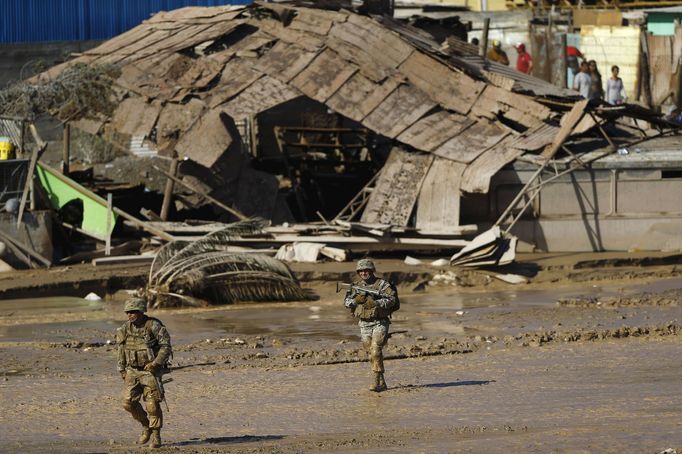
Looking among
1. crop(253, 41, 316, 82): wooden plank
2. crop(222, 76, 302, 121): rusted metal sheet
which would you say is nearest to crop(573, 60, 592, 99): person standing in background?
crop(253, 41, 316, 82): wooden plank

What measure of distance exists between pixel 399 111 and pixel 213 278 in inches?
265

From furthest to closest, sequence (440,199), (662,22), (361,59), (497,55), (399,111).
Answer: (662,22), (497,55), (361,59), (399,111), (440,199)

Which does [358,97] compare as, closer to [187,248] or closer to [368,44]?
[368,44]

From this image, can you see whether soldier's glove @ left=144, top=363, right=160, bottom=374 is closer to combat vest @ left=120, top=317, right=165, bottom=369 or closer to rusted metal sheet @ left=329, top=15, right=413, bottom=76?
combat vest @ left=120, top=317, right=165, bottom=369

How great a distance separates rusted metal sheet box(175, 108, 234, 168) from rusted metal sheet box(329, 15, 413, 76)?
3416 millimetres

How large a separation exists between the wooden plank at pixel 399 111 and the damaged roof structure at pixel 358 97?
0.03 metres

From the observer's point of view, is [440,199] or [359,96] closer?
[440,199]

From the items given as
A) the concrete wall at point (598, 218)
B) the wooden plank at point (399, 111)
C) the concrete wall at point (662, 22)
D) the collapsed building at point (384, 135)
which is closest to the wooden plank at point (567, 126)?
the collapsed building at point (384, 135)

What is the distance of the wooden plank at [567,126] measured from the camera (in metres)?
25.1

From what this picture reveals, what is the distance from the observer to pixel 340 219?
25672 mm

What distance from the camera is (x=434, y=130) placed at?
25938 millimetres

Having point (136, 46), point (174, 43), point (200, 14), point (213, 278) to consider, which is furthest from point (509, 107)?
point (136, 46)

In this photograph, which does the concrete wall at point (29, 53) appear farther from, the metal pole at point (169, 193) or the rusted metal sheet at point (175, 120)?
the metal pole at point (169, 193)

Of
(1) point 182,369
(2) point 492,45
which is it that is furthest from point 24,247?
(2) point 492,45
